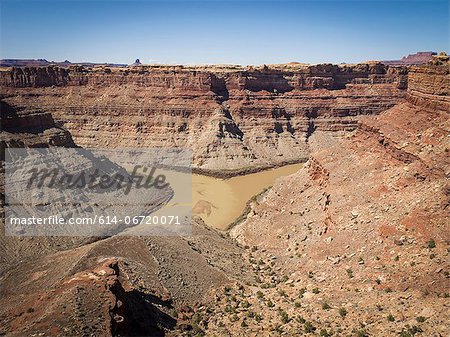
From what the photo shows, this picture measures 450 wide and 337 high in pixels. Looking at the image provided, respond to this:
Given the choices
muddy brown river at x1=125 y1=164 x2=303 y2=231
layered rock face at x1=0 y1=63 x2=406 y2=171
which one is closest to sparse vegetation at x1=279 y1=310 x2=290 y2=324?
muddy brown river at x1=125 y1=164 x2=303 y2=231

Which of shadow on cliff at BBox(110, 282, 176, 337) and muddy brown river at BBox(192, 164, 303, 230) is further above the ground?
shadow on cliff at BBox(110, 282, 176, 337)

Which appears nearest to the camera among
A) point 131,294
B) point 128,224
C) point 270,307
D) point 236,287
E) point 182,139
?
point 131,294

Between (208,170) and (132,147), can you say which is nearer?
(208,170)

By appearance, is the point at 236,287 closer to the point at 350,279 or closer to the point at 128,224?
the point at 350,279

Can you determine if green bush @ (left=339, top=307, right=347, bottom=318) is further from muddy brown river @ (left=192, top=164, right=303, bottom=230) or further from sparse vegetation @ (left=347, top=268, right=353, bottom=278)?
muddy brown river @ (left=192, top=164, right=303, bottom=230)

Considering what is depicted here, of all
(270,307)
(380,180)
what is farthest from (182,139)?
(270,307)

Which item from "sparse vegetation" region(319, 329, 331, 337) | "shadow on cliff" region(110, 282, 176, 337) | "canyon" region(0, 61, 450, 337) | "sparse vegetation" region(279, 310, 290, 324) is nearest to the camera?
"shadow on cliff" region(110, 282, 176, 337)
